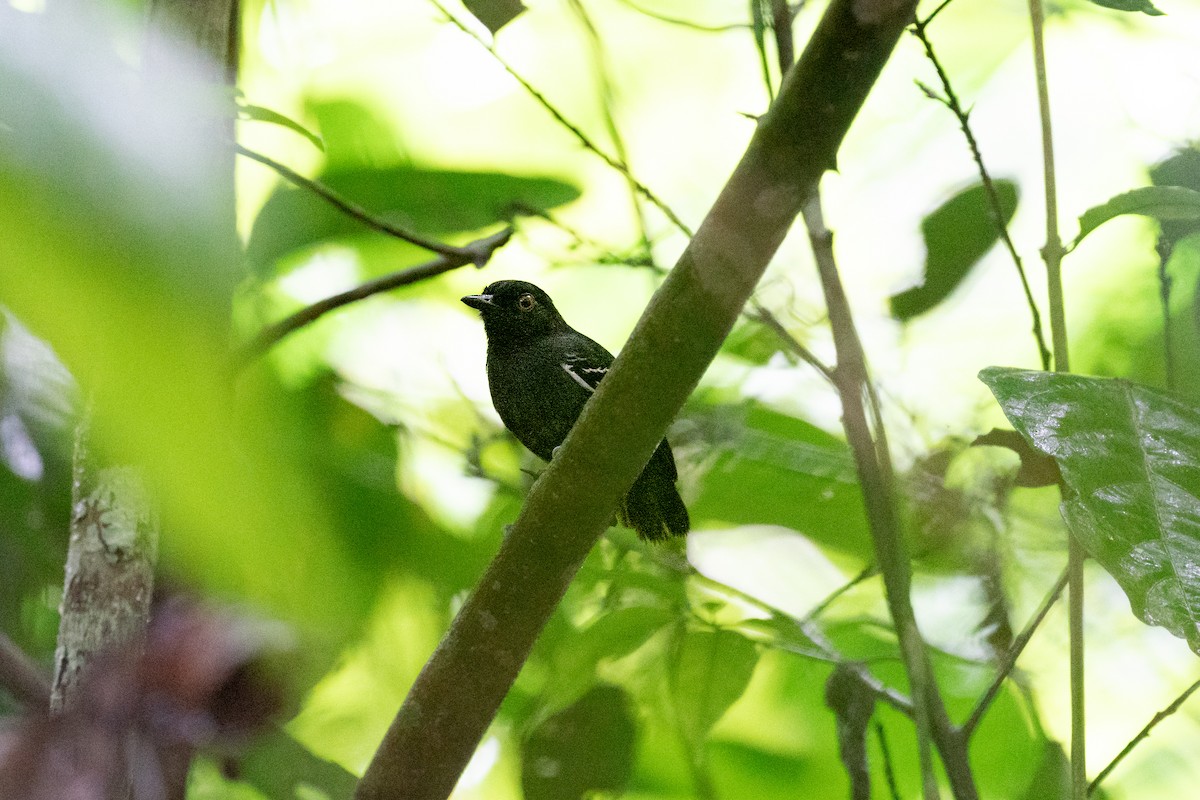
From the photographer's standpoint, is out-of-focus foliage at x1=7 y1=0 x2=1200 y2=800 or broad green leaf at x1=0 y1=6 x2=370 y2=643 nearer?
broad green leaf at x1=0 y1=6 x2=370 y2=643

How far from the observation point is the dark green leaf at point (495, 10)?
74 cm

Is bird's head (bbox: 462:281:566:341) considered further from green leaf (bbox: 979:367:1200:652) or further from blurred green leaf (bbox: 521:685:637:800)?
green leaf (bbox: 979:367:1200:652)

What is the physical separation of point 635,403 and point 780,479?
14.2 inches

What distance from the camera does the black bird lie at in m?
0.92

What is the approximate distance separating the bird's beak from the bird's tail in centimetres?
23

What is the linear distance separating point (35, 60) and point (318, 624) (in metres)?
0.45

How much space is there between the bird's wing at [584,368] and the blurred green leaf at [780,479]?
0.10m

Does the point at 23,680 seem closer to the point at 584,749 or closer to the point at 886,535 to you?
the point at 584,749

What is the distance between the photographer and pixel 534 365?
94 centimetres

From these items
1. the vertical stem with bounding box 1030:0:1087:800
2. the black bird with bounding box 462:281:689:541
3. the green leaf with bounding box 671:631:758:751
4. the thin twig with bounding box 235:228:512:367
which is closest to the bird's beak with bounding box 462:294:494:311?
the black bird with bounding box 462:281:689:541

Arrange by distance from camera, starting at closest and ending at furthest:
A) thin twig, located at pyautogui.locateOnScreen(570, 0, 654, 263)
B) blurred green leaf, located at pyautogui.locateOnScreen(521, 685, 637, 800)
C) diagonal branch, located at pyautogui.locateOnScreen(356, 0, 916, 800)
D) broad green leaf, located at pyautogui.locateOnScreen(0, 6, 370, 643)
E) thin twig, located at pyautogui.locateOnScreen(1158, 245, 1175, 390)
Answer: diagonal branch, located at pyautogui.locateOnScreen(356, 0, 916, 800)
broad green leaf, located at pyautogui.locateOnScreen(0, 6, 370, 643)
thin twig, located at pyautogui.locateOnScreen(1158, 245, 1175, 390)
blurred green leaf, located at pyautogui.locateOnScreen(521, 685, 637, 800)
thin twig, located at pyautogui.locateOnScreen(570, 0, 654, 263)

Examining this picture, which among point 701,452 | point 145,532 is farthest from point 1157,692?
point 145,532

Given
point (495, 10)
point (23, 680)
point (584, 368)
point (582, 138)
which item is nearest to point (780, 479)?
point (584, 368)

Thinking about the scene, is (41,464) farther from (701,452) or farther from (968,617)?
(968,617)
